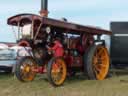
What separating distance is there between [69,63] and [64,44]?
2.03 feet

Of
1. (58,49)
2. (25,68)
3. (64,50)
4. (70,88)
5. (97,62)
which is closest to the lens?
(70,88)

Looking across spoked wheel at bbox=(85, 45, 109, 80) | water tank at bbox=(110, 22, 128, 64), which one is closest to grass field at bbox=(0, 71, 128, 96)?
spoked wheel at bbox=(85, 45, 109, 80)

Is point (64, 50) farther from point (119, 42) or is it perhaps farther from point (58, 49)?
point (119, 42)

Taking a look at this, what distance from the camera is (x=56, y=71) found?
14133mm

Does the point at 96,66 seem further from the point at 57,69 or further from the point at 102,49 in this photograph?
the point at 57,69

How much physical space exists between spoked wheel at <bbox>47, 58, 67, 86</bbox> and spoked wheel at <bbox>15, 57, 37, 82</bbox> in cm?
110

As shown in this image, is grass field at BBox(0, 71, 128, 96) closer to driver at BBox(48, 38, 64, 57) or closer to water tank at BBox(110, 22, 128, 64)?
driver at BBox(48, 38, 64, 57)

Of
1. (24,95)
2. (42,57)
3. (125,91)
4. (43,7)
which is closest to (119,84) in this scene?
(125,91)

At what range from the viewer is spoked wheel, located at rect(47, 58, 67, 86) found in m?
13.9

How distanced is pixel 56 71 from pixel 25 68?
138 cm

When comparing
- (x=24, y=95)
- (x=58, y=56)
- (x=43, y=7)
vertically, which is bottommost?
(x=24, y=95)

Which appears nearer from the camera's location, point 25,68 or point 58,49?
point 58,49

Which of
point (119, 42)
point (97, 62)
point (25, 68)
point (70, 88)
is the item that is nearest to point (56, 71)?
point (70, 88)

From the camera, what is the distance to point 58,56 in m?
14.3
